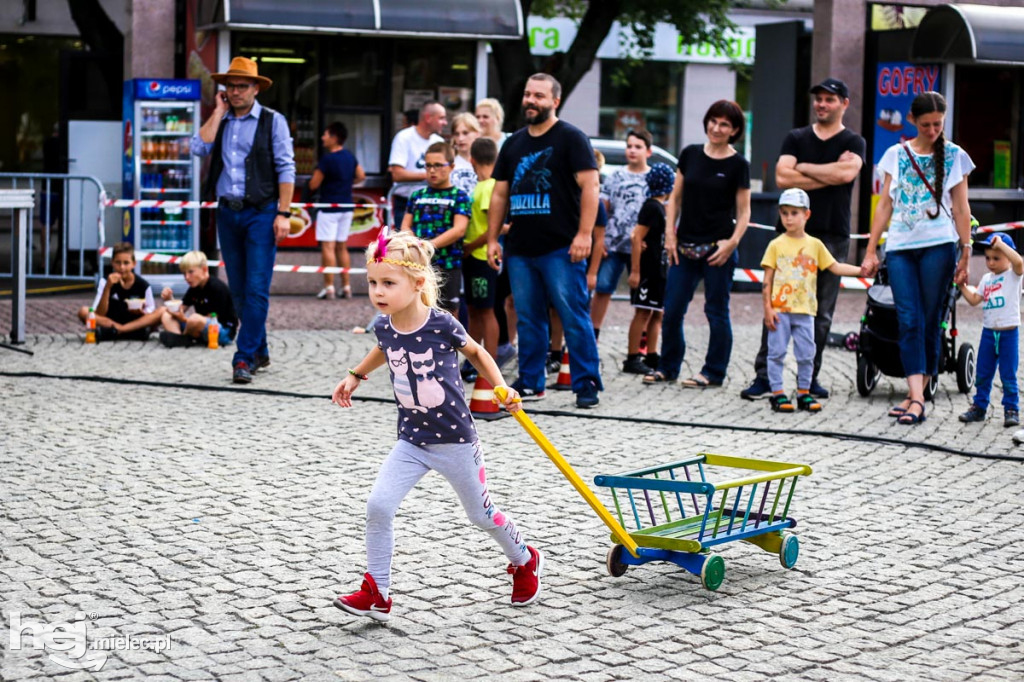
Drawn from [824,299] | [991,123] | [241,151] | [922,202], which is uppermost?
[991,123]

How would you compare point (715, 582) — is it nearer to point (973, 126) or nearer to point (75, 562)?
point (75, 562)

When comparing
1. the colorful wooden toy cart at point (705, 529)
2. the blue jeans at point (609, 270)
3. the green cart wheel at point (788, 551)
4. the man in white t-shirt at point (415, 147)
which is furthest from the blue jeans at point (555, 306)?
the man in white t-shirt at point (415, 147)

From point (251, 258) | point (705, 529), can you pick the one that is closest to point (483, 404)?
point (251, 258)

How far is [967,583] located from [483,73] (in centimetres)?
1337

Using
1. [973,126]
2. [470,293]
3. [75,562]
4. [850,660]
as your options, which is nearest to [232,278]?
[470,293]

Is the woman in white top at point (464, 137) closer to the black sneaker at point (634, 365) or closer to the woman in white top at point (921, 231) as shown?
the black sneaker at point (634, 365)

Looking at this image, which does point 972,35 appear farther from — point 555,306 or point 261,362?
point 261,362

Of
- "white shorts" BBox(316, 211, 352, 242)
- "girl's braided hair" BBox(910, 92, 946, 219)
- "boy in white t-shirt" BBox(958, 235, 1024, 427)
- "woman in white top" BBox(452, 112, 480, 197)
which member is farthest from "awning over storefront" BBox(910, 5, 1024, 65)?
"girl's braided hair" BBox(910, 92, 946, 219)

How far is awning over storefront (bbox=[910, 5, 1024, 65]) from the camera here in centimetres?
1786

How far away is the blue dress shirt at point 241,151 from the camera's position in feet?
34.4

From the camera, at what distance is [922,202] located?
9.16m

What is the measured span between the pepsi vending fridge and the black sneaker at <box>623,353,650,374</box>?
7.04 m

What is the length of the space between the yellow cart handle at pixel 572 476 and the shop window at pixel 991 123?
14.7 metres

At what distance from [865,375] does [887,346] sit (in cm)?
27
